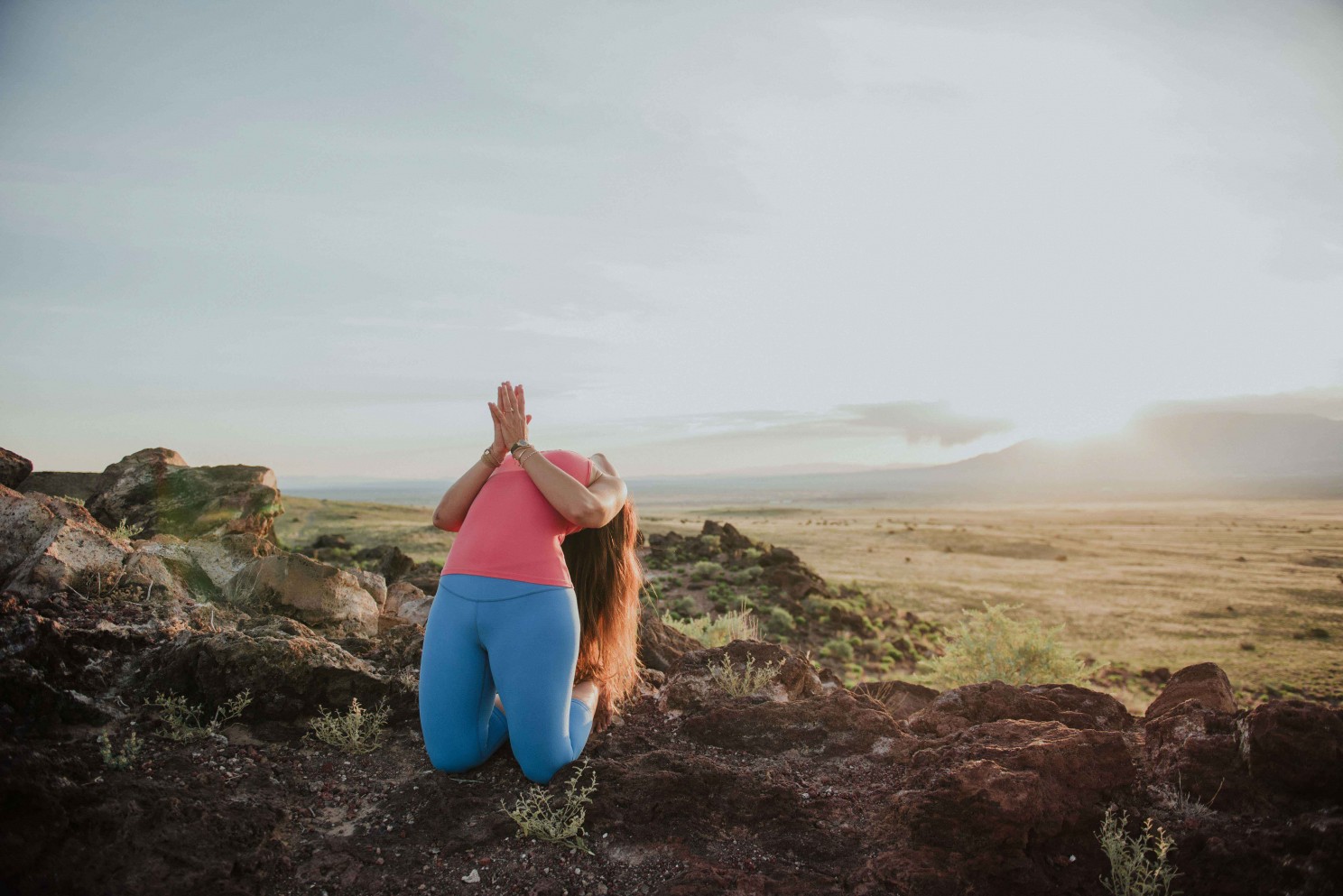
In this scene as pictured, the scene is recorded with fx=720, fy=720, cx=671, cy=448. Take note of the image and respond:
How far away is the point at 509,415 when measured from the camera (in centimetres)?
399

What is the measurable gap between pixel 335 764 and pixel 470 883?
132cm

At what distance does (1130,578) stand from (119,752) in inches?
1455

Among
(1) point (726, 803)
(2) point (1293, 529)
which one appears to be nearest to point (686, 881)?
(1) point (726, 803)

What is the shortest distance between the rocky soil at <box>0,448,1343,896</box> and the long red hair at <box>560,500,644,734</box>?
37 cm

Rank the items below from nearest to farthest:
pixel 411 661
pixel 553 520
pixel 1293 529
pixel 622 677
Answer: pixel 553 520 → pixel 622 677 → pixel 411 661 → pixel 1293 529

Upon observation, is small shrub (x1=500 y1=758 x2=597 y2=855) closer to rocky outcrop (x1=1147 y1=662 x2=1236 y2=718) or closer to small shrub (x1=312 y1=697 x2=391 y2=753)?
small shrub (x1=312 y1=697 x2=391 y2=753)

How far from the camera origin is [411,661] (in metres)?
5.26

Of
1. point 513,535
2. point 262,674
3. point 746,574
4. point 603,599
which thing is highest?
point 513,535

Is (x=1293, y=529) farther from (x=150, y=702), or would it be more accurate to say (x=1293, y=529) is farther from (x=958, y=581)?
(x=150, y=702)

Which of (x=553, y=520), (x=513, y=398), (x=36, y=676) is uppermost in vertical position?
(x=513, y=398)

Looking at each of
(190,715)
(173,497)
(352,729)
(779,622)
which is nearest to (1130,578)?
(779,622)

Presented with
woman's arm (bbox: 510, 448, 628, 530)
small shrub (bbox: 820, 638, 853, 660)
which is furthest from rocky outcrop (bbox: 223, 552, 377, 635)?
small shrub (bbox: 820, 638, 853, 660)

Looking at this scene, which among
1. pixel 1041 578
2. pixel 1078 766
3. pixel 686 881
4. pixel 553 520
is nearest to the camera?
pixel 686 881

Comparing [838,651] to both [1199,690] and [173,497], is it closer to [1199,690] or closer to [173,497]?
[1199,690]
